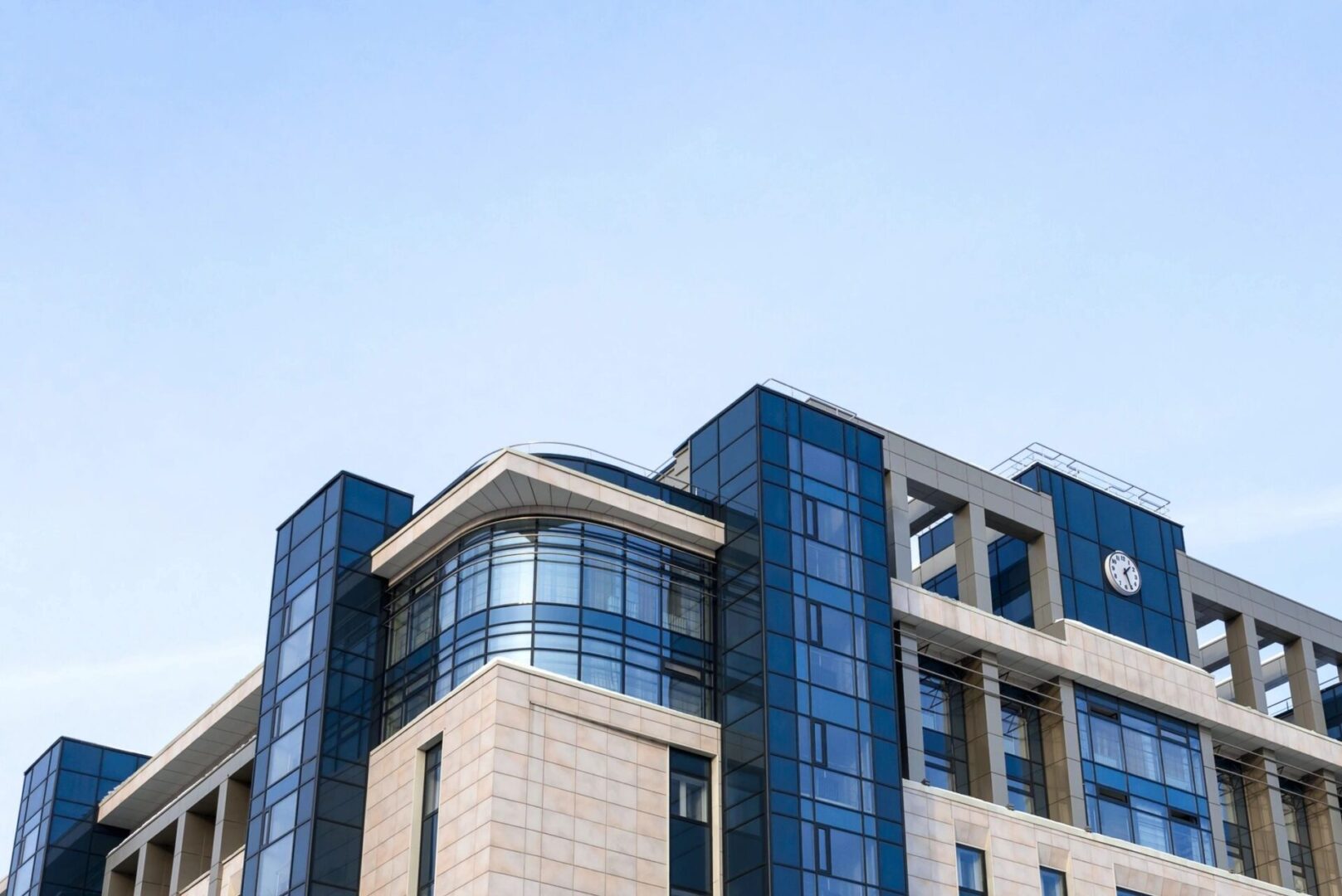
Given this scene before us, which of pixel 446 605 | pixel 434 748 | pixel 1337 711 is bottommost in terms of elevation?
pixel 434 748

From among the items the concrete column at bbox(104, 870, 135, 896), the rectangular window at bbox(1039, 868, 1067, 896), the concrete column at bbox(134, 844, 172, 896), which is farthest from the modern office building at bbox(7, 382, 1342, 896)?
the concrete column at bbox(104, 870, 135, 896)

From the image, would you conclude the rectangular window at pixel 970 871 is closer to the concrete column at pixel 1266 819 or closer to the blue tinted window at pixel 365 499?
the concrete column at pixel 1266 819

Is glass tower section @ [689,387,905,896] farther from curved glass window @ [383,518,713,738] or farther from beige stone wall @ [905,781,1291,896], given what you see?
beige stone wall @ [905,781,1291,896]

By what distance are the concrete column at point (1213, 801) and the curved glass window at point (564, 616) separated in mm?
22399

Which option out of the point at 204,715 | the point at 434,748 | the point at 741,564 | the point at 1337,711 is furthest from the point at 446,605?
the point at 1337,711

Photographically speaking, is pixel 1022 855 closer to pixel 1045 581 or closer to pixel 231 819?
pixel 1045 581

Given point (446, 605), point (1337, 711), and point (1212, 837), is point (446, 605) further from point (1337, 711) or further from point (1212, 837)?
point (1337, 711)

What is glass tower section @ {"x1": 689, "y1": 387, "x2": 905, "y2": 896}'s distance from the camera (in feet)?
192

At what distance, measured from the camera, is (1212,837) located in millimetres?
71875

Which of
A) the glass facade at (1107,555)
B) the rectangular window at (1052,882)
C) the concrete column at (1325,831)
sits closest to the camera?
the rectangular window at (1052,882)

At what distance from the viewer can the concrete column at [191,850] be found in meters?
76.1

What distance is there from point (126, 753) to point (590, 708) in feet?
123

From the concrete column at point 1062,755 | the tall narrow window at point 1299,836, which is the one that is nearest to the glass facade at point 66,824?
the concrete column at point 1062,755

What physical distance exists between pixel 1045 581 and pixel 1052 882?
38.8 feet
